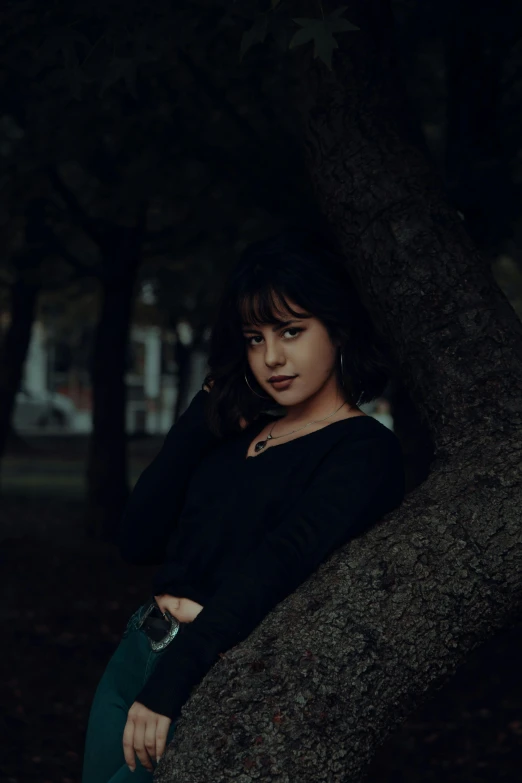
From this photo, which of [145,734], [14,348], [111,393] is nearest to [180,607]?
[145,734]

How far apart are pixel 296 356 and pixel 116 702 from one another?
0.99 meters

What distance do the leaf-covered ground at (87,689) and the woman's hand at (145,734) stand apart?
326 centimetres

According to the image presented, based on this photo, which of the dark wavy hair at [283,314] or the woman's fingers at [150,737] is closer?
the woman's fingers at [150,737]

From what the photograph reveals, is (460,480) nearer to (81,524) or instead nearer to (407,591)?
(407,591)

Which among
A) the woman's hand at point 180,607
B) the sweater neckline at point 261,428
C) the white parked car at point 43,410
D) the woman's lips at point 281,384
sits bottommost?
the white parked car at point 43,410

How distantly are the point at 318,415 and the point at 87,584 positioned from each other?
6.90 meters

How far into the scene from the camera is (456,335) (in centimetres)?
306

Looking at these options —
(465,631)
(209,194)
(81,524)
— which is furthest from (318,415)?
(81,524)

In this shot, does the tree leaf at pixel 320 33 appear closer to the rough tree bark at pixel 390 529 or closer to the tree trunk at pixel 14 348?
the rough tree bark at pixel 390 529

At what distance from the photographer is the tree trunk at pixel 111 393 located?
10.8 metres

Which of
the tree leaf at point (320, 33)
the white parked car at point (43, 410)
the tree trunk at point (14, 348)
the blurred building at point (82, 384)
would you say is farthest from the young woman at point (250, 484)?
the blurred building at point (82, 384)

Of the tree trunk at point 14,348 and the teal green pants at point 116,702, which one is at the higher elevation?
the tree trunk at point 14,348

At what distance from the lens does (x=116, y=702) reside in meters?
2.75

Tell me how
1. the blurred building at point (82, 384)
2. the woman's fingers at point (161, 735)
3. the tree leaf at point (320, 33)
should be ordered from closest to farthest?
the woman's fingers at point (161, 735) → the tree leaf at point (320, 33) → the blurred building at point (82, 384)
